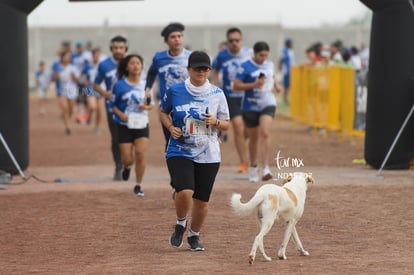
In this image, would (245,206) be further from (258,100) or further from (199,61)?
(258,100)

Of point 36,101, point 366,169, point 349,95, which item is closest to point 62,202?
point 366,169

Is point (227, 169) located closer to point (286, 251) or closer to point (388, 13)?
point (388, 13)

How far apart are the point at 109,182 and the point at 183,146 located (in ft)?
19.6

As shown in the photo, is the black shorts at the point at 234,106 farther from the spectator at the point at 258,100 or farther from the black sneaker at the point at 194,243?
the black sneaker at the point at 194,243

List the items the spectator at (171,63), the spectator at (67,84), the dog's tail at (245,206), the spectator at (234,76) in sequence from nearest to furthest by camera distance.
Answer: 1. the dog's tail at (245,206)
2. the spectator at (171,63)
3. the spectator at (234,76)
4. the spectator at (67,84)

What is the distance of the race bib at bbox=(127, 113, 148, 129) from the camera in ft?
46.9

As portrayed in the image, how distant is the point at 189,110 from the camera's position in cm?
984

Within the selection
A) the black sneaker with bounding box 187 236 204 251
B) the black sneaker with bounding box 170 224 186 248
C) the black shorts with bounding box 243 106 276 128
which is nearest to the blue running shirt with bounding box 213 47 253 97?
the black shorts with bounding box 243 106 276 128

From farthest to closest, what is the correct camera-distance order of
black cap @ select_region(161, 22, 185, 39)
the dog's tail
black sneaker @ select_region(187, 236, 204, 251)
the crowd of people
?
black cap @ select_region(161, 22, 185, 39) → black sneaker @ select_region(187, 236, 204, 251) → the crowd of people → the dog's tail

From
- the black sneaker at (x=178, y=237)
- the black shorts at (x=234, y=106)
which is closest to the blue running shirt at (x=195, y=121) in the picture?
the black sneaker at (x=178, y=237)

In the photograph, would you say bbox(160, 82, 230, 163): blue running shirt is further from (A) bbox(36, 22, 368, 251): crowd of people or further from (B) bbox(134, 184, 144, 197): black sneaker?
(B) bbox(134, 184, 144, 197): black sneaker

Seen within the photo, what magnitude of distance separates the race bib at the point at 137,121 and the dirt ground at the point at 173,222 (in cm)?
87

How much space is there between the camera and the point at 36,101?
158 feet

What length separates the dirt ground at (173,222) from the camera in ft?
30.4
